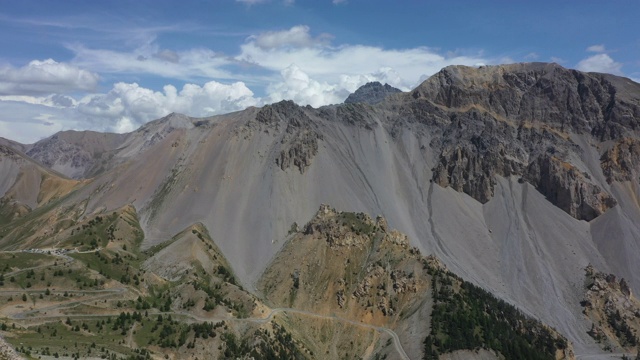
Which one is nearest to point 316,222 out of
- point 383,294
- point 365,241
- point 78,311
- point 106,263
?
point 365,241

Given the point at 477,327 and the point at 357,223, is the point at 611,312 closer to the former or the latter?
the point at 477,327

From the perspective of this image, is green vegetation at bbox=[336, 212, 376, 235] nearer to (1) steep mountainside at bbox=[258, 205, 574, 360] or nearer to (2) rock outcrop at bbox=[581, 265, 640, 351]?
(1) steep mountainside at bbox=[258, 205, 574, 360]

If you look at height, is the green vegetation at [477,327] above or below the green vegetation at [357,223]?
below

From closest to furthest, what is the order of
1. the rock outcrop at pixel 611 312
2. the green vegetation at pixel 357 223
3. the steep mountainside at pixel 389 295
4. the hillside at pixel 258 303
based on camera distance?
the hillside at pixel 258 303 → the steep mountainside at pixel 389 295 → the rock outcrop at pixel 611 312 → the green vegetation at pixel 357 223

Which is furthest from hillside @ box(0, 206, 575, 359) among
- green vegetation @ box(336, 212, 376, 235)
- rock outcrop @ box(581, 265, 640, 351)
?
rock outcrop @ box(581, 265, 640, 351)

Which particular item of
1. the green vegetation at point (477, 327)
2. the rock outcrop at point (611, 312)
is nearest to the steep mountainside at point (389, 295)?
the green vegetation at point (477, 327)

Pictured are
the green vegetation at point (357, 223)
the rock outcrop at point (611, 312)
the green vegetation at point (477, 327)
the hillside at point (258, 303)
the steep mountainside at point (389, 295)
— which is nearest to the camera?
the hillside at point (258, 303)

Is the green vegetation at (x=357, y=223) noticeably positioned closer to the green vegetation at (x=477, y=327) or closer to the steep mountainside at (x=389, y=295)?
the steep mountainside at (x=389, y=295)

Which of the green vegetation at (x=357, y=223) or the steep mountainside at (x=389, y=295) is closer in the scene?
the steep mountainside at (x=389, y=295)
